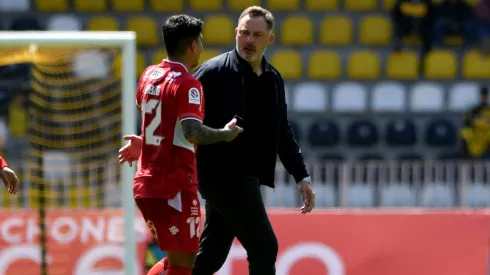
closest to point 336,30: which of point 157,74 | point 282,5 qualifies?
point 282,5

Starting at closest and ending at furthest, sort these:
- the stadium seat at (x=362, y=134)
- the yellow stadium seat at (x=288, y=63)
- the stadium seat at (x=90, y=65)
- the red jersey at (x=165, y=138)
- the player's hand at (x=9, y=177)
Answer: the red jersey at (x=165, y=138) → the player's hand at (x=9, y=177) → the stadium seat at (x=90, y=65) → the stadium seat at (x=362, y=134) → the yellow stadium seat at (x=288, y=63)

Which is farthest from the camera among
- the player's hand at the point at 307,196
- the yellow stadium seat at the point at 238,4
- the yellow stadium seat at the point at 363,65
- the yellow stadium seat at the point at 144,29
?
the yellow stadium seat at the point at 238,4

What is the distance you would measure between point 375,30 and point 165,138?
404 inches

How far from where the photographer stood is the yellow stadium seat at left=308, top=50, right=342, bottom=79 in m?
14.7

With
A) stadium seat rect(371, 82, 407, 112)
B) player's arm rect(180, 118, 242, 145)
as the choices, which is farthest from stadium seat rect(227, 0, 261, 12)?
player's arm rect(180, 118, 242, 145)

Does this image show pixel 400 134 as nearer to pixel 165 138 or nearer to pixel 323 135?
pixel 323 135

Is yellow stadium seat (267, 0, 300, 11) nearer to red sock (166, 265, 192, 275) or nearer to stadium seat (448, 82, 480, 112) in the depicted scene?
stadium seat (448, 82, 480, 112)

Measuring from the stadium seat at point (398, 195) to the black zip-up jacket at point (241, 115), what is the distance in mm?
5896

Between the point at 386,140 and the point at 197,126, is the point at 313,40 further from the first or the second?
the point at 197,126

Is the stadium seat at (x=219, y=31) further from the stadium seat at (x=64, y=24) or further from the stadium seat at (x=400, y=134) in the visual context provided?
the stadium seat at (x=400, y=134)

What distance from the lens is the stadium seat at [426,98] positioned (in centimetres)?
1452

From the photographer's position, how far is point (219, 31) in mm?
14922

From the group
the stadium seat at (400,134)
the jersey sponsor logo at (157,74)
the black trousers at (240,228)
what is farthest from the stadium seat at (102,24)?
the jersey sponsor logo at (157,74)

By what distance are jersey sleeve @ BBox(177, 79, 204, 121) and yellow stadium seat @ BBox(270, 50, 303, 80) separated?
9.60 metres
